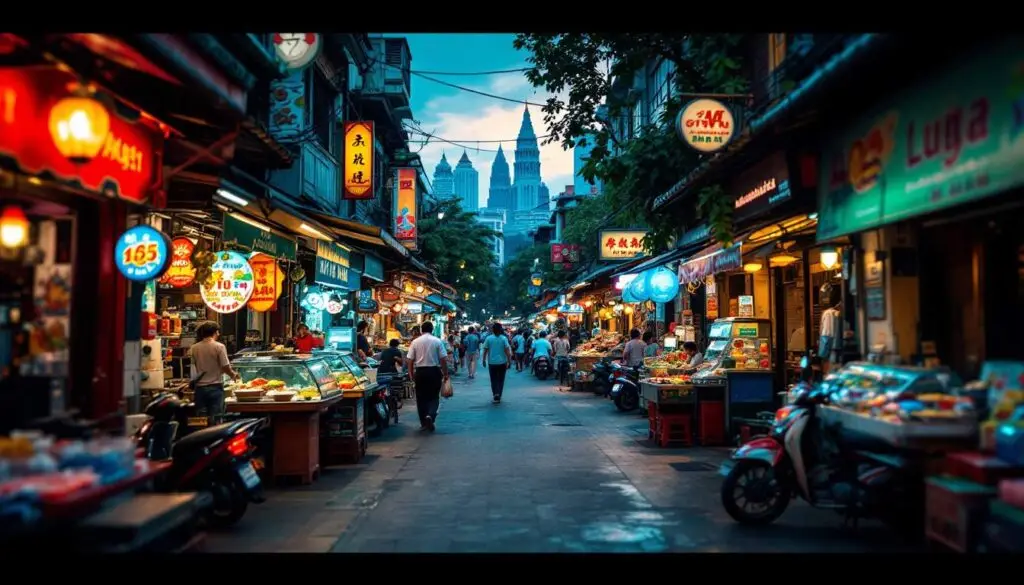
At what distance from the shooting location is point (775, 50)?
1360cm

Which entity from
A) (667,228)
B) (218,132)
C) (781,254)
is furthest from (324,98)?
(218,132)

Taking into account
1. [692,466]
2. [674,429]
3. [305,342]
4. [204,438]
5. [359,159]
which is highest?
[359,159]

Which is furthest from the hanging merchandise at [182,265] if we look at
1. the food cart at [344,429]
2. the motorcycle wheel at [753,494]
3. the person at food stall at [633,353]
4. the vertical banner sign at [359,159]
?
the person at food stall at [633,353]

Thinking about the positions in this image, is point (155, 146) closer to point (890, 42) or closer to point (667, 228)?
point (890, 42)

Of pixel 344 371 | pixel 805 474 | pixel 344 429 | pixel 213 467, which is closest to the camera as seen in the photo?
pixel 805 474

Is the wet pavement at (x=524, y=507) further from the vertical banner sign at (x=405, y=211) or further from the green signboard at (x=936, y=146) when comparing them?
the vertical banner sign at (x=405, y=211)

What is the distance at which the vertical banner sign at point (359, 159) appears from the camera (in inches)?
730

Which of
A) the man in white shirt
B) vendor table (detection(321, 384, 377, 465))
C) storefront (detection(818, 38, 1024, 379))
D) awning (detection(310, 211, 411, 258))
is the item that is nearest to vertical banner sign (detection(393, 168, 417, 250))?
awning (detection(310, 211, 411, 258))

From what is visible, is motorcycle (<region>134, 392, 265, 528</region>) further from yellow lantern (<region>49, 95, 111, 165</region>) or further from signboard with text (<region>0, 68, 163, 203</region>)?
yellow lantern (<region>49, 95, 111, 165</region>)

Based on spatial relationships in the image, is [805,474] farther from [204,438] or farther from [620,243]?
[620,243]

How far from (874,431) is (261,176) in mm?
10476

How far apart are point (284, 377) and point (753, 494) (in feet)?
20.0

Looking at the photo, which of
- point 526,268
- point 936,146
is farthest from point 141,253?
point 526,268

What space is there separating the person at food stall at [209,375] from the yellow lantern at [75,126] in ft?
17.2
